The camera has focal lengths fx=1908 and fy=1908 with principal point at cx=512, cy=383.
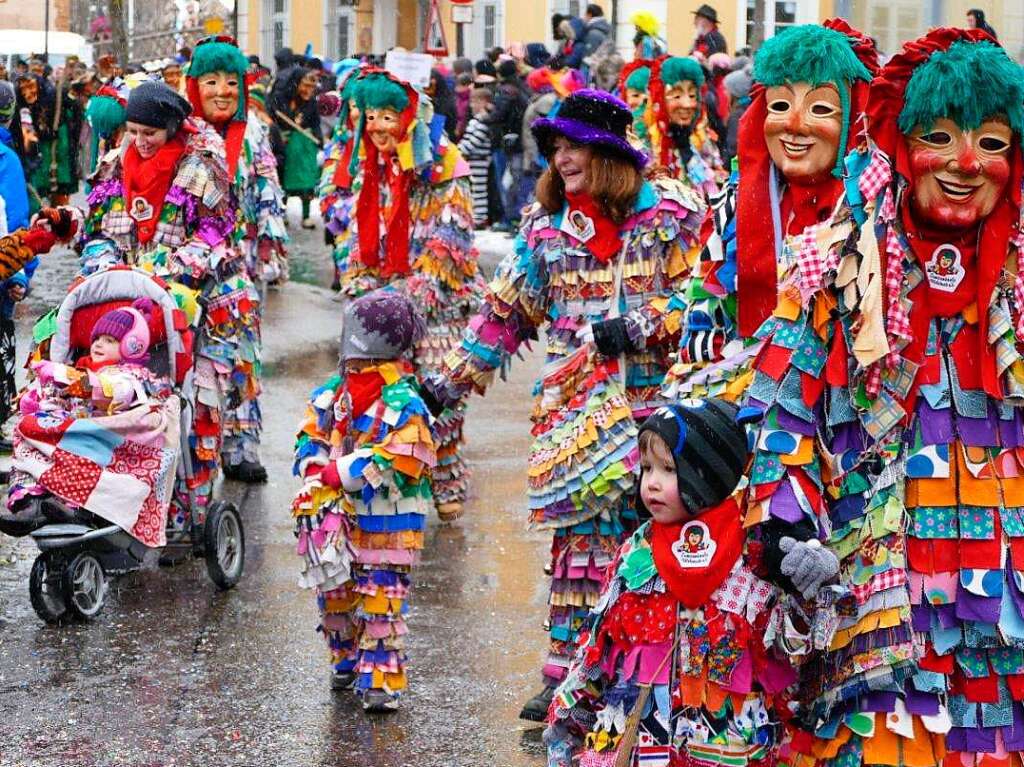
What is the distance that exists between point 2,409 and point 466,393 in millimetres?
5181

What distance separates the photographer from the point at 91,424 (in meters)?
7.40

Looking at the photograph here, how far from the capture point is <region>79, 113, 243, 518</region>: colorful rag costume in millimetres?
8570

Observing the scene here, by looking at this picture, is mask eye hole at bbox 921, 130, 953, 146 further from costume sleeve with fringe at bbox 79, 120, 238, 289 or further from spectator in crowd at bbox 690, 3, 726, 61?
spectator in crowd at bbox 690, 3, 726, 61

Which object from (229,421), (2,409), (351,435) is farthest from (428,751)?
(2,409)

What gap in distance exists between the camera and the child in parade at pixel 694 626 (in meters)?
4.14

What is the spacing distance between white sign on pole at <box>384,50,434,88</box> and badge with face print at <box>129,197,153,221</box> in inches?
67.2

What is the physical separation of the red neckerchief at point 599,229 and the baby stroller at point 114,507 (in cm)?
210

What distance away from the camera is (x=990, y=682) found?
407cm

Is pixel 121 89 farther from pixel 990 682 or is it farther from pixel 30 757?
pixel 990 682

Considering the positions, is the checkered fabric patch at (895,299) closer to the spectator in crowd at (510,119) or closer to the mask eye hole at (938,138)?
the mask eye hole at (938,138)

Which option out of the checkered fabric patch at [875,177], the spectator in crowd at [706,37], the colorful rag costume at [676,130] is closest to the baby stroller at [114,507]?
the checkered fabric patch at [875,177]

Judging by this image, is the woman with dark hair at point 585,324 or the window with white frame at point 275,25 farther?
the window with white frame at point 275,25

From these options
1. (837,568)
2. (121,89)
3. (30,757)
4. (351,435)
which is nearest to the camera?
(837,568)

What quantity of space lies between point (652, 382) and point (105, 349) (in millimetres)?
2372
